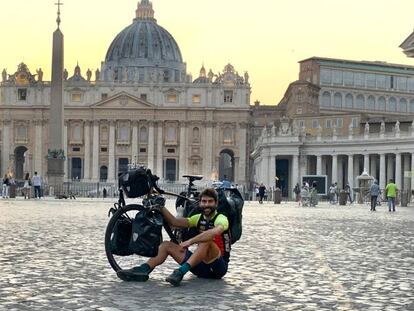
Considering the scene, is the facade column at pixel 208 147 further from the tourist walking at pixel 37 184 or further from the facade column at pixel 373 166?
the tourist walking at pixel 37 184

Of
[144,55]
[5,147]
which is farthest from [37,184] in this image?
[144,55]

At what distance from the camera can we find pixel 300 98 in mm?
124938

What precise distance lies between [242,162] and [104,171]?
1997 cm

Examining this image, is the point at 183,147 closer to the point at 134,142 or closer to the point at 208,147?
the point at 208,147

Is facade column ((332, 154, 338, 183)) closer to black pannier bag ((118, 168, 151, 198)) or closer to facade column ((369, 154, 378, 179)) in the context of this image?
facade column ((369, 154, 378, 179))

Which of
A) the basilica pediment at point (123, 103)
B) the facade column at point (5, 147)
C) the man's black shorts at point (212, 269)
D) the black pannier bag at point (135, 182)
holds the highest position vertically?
the basilica pediment at point (123, 103)

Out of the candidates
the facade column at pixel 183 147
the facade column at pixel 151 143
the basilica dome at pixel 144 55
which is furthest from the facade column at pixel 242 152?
the basilica dome at pixel 144 55

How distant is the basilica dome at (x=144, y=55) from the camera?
156250 millimetres

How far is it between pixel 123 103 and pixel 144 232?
12488 centimetres

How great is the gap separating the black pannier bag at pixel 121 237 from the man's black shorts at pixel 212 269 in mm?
698

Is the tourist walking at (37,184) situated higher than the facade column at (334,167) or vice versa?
the facade column at (334,167)

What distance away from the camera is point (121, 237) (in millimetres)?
10375

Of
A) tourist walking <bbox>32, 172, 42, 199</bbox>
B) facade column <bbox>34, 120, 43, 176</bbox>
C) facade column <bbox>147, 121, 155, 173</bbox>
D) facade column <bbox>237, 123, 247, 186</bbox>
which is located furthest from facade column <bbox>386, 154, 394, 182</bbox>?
facade column <bbox>34, 120, 43, 176</bbox>

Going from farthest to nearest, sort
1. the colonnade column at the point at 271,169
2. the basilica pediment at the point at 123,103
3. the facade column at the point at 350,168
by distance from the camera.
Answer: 1. the basilica pediment at the point at 123,103
2. the colonnade column at the point at 271,169
3. the facade column at the point at 350,168
